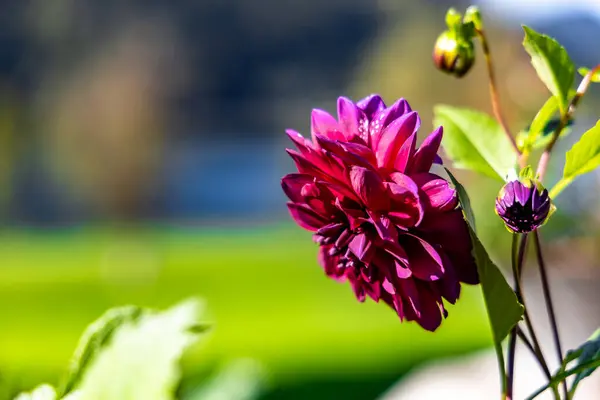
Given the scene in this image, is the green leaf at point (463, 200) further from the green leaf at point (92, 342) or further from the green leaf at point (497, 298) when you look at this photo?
Result: the green leaf at point (92, 342)

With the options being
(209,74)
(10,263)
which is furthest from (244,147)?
(10,263)

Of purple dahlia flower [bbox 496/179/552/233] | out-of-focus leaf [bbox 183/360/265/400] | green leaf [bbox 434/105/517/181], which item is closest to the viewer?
purple dahlia flower [bbox 496/179/552/233]

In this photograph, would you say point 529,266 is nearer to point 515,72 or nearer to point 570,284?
point 570,284

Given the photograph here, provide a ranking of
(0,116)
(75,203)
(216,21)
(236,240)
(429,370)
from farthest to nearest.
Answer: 1. (216,21)
2. (75,203)
3. (236,240)
4. (0,116)
5. (429,370)

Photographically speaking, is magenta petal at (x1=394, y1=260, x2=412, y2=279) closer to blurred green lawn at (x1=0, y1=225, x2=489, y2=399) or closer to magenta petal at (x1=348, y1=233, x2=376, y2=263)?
magenta petal at (x1=348, y1=233, x2=376, y2=263)

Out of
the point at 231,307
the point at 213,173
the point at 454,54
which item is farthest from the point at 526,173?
the point at 213,173

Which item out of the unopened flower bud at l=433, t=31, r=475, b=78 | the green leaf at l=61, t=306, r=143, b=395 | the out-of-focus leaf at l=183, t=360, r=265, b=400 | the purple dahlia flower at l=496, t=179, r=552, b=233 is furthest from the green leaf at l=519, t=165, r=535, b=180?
the out-of-focus leaf at l=183, t=360, r=265, b=400

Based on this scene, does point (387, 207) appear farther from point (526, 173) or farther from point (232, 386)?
point (232, 386)
